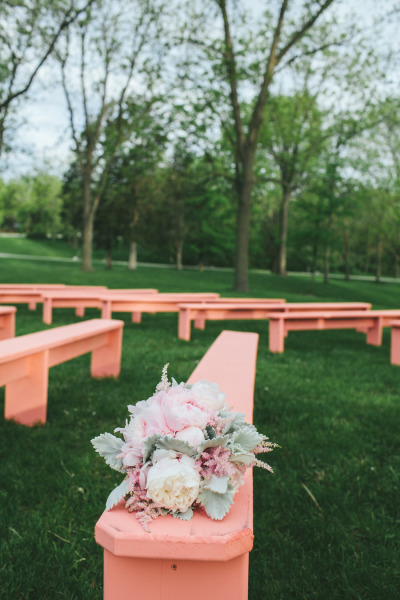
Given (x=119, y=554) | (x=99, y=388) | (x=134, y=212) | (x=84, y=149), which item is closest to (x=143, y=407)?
(x=119, y=554)

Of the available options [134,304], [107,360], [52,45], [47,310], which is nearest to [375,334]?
[134,304]

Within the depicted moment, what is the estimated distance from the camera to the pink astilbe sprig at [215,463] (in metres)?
1.26

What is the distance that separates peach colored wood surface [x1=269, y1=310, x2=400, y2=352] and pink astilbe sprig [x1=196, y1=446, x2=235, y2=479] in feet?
19.4

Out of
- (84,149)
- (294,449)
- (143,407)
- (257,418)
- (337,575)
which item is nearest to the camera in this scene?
(143,407)

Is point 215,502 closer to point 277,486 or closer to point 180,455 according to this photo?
point 180,455

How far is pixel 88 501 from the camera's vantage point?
260cm

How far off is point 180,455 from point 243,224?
1646 centimetres

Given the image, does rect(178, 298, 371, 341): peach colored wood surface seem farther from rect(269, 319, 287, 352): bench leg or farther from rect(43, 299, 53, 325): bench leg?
rect(43, 299, 53, 325): bench leg

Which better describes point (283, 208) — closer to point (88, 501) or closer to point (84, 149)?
point (84, 149)

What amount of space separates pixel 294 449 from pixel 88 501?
1.50m

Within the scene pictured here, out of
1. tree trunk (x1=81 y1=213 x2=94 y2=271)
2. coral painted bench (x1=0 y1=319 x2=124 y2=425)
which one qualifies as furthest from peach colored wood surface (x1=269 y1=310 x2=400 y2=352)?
tree trunk (x1=81 y1=213 x2=94 y2=271)

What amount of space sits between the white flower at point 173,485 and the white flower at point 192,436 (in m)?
0.10

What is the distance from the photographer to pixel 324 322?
25.3 ft

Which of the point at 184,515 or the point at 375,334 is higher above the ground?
the point at 184,515
